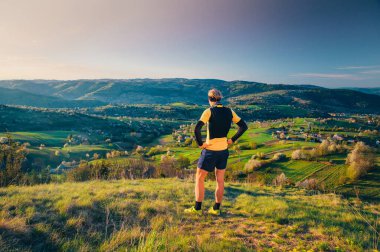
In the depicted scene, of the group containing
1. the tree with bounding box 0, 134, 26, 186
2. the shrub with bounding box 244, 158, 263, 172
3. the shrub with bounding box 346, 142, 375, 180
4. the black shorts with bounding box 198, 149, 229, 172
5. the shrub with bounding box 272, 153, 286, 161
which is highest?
the black shorts with bounding box 198, 149, 229, 172

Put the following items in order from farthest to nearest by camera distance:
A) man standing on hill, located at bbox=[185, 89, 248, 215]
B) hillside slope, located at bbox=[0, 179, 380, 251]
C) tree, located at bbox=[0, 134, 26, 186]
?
1. tree, located at bbox=[0, 134, 26, 186]
2. man standing on hill, located at bbox=[185, 89, 248, 215]
3. hillside slope, located at bbox=[0, 179, 380, 251]

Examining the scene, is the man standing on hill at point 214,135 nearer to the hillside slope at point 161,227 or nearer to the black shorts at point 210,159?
the black shorts at point 210,159

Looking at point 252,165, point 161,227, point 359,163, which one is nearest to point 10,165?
point 161,227

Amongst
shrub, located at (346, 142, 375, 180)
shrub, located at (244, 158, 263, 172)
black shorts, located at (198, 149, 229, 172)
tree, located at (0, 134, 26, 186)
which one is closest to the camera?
black shorts, located at (198, 149, 229, 172)

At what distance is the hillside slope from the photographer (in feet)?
14.0

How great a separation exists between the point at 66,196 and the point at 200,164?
163 inches

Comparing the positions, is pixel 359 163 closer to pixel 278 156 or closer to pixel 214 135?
pixel 278 156

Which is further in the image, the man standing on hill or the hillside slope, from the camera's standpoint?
the man standing on hill

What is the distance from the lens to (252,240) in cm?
508

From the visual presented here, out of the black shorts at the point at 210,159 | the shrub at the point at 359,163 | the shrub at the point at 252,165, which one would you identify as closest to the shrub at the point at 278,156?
the shrub at the point at 252,165

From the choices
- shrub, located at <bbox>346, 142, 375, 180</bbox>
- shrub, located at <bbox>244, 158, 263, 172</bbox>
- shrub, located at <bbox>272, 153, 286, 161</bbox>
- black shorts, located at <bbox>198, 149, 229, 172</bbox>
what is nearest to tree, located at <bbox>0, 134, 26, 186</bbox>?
black shorts, located at <bbox>198, 149, 229, 172</bbox>

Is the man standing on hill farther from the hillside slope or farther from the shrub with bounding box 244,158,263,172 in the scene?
A: the shrub with bounding box 244,158,263,172

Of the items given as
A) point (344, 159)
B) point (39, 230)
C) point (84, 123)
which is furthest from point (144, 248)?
point (84, 123)

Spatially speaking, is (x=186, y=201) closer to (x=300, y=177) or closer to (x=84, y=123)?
(x=300, y=177)
